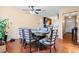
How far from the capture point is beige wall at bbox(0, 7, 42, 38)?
78.3 inches

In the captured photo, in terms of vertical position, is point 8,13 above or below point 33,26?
above

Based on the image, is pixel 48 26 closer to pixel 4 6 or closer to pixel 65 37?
pixel 65 37

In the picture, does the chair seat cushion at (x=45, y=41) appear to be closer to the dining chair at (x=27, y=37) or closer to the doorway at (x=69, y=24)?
the dining chair at (x=27, y=37)

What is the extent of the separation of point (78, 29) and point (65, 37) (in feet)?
0.77

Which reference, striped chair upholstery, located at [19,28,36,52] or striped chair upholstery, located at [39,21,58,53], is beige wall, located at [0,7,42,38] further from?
striped chair upholstery, located at [39,21,58,53]

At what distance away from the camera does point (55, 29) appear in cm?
200

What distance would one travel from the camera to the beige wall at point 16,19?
6.53 ft

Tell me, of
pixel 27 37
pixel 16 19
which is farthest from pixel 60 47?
pixel 16 19

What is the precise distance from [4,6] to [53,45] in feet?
3.18

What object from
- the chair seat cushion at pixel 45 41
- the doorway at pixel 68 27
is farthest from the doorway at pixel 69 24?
the chair seat cushion at pixel 45 41

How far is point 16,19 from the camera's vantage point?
6.57 feet
